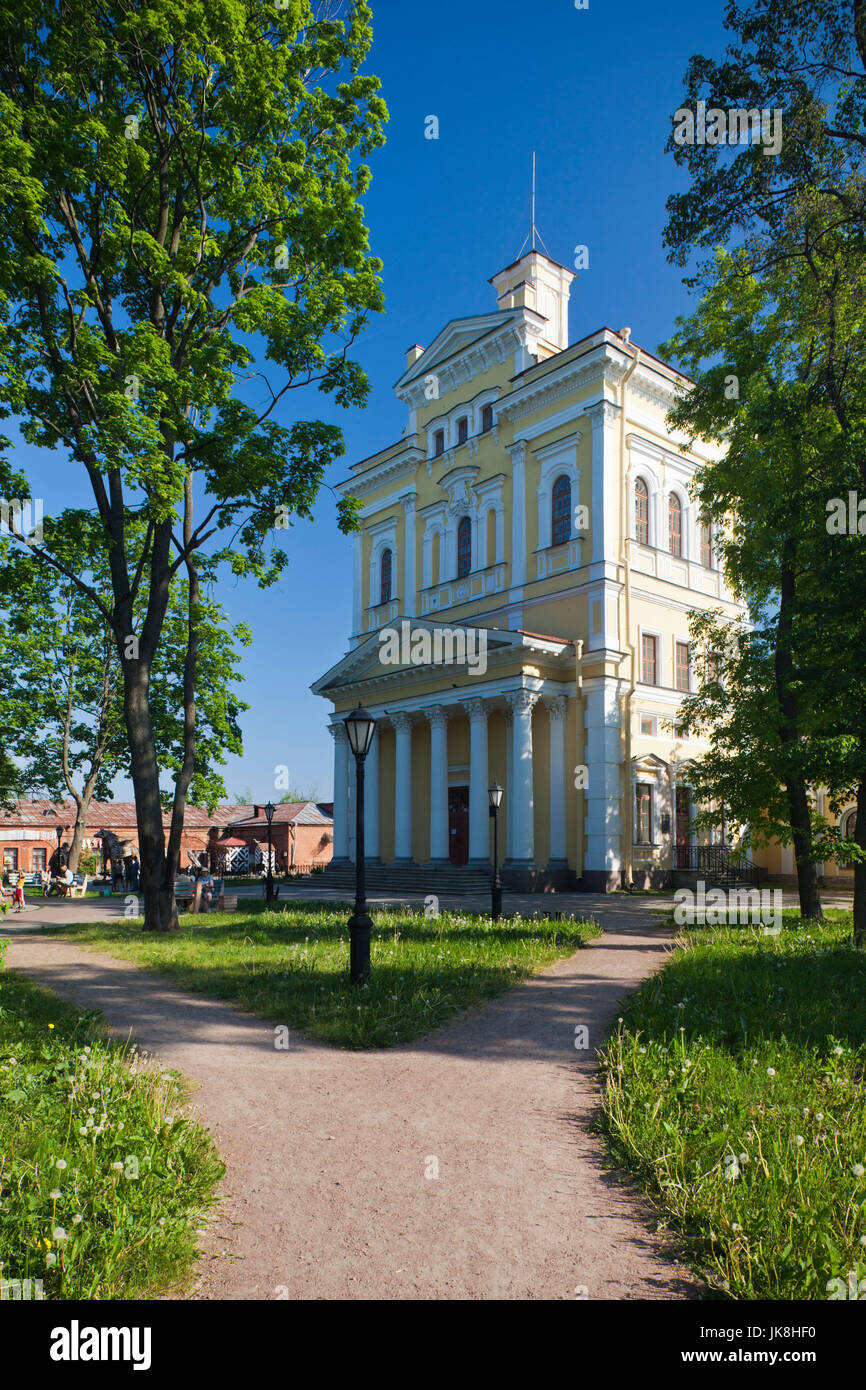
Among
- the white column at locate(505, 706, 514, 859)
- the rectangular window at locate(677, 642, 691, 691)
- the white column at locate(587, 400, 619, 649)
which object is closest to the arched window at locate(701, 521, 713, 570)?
the rectangular window at locate(677, 642, 691, 691)

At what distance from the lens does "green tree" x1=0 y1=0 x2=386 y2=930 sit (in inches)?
533

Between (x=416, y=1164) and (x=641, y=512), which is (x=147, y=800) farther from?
(x=641, y=512)

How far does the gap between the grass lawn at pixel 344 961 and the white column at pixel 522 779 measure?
8.16 meters

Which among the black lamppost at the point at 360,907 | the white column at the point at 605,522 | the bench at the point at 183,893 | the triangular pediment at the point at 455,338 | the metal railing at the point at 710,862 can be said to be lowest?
the bench at the point at 183,893

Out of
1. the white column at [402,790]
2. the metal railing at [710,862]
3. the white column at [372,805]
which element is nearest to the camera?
the metal railing at [710,862]

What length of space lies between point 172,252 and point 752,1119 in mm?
16585

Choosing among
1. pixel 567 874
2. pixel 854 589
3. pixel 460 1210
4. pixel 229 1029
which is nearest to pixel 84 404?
pixel 229 1029

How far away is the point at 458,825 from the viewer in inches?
1182

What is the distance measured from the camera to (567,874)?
2542 cm

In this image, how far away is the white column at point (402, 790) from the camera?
3045 centimetres

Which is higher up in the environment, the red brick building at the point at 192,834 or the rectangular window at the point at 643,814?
the rectangular window at the point at 643,814

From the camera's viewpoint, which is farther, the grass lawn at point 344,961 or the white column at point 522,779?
the white column at point 522,779

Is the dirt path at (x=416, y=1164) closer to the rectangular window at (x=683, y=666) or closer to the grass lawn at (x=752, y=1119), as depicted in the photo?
the grass lawn at (x=752, y=1119)

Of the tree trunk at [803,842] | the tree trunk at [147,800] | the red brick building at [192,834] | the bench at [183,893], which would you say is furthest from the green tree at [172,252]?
the red brick building at [192,834]
